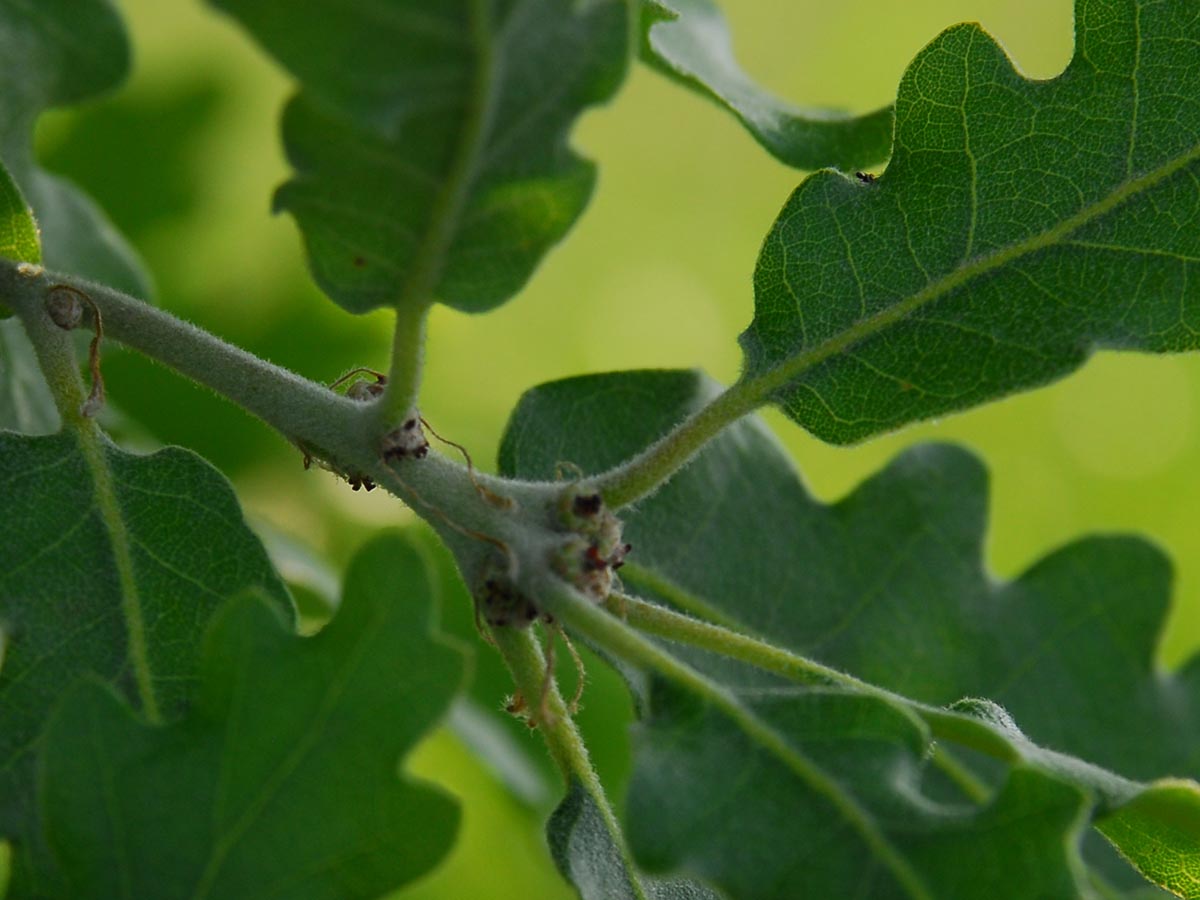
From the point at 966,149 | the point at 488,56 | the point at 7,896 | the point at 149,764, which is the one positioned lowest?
the point at 7,896

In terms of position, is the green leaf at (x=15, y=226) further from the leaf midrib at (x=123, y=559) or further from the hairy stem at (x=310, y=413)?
the leaf midrib at (x=123, y=559)

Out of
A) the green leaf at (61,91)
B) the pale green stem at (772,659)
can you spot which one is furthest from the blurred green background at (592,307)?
the pale green stem at (772,659)

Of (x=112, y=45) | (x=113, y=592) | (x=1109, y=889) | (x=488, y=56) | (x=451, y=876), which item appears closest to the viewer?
(x=488, y=56)

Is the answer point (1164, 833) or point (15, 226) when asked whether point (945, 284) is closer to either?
point (1164, 833)

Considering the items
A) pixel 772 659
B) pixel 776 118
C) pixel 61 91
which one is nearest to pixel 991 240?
pixel 776 118

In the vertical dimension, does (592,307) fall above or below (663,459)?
below

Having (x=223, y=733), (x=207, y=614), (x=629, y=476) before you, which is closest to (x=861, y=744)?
(x=629, y=476)

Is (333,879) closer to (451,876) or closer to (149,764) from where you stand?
(149,764)
